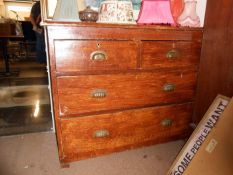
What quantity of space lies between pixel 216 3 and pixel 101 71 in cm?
85

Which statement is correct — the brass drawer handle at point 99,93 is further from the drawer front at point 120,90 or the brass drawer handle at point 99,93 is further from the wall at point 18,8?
the wall at point 18,8

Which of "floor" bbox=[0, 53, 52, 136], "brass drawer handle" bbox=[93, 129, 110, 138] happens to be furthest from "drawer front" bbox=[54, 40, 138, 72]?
"floor" bbox=[0, 53, 52, 136]

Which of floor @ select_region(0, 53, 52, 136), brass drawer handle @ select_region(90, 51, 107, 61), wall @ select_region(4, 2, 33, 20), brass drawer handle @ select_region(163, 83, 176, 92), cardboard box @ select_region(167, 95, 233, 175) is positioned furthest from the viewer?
wall @ select_region(4, 2, 33, 20)

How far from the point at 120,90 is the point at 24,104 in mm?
1470

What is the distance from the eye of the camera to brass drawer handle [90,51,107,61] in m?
1.10

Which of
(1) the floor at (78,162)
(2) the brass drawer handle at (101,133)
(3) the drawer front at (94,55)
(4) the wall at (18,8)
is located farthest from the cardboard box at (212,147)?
(4) the wall at (18,8)

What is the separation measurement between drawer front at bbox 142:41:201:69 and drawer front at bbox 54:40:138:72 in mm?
81

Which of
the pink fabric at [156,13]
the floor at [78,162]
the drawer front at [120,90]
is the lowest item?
the floor at [78,162]

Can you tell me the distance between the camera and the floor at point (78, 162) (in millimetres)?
1235

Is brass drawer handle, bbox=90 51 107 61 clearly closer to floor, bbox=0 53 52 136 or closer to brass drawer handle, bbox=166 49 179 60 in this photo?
brass drawer handle, bbox=166 49 179 60

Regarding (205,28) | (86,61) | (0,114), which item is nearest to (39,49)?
(0,114)

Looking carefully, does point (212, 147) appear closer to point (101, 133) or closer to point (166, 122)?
point (166, 122)

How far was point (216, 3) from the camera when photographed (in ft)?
4.14

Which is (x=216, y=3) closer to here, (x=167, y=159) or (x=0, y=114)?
(x=167, y=159)
